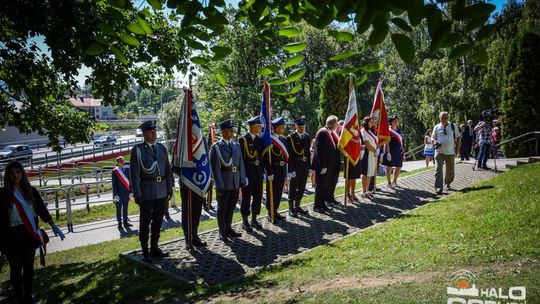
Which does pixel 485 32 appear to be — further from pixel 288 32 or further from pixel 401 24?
pixel 288 32

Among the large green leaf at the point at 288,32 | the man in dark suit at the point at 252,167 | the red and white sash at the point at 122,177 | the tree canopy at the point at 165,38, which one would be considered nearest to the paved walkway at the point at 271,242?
the man in dark suit at the point at 252,167

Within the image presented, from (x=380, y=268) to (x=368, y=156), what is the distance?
21.8 ft

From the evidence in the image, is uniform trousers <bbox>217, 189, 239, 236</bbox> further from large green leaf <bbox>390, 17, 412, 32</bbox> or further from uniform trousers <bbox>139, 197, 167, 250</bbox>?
large green leaf <bbox>390, 17, 412, 32</bbox>

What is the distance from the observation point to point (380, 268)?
570 cm

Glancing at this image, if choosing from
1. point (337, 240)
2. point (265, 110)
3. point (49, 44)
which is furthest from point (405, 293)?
point (49, 44)

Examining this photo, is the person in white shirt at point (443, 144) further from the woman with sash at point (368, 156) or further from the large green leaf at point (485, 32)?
the large green leaf at point (485, 32)

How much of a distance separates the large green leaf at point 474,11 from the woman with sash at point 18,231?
6280mm

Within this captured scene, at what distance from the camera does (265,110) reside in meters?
9.83

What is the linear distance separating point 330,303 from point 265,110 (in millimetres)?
5974

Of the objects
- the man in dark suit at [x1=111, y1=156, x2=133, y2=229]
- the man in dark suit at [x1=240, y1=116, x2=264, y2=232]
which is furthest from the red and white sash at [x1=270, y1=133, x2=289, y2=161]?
the man in dark suit at [x1=111, y1=156, x2=133, y2=229]

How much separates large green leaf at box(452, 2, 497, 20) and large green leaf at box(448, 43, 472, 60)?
0.20 metres

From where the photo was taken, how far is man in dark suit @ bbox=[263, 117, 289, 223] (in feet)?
31.9

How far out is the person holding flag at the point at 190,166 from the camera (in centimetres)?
809

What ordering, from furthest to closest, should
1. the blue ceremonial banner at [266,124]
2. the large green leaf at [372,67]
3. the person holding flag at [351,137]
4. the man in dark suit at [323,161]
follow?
the person holding flag at [351,137], the man in dark suit at [323,161], the blue ceremonial banner at [266,124], the large green leaf at [372,67]
